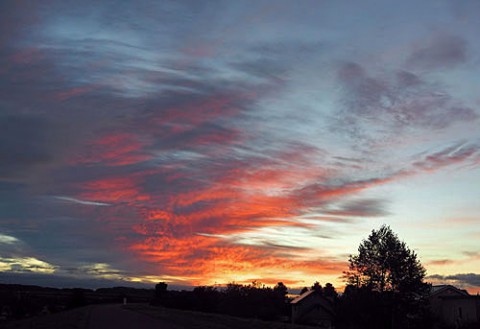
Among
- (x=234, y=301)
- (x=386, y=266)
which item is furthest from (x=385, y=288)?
(x=234, y=301)

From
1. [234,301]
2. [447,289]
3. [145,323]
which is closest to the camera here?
[145,323]

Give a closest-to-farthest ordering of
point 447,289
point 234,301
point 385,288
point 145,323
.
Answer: point 145,323 < point 385,288 < point 447,289 < point 234,301

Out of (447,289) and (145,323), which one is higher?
(447,289)

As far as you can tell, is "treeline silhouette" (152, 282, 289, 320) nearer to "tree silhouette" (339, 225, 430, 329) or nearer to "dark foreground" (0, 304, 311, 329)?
"tree silhouette" (339, 225, 430, 329)

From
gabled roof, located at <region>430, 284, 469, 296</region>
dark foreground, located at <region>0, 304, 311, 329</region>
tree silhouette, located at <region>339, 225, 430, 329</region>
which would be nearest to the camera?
dark foreground, located at <region>0, 304, 311, 329</region>

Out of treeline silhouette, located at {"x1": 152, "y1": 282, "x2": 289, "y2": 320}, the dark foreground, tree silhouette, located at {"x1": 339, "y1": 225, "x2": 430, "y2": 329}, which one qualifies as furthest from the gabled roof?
the dark foreground

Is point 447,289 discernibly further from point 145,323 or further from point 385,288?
point 145,323

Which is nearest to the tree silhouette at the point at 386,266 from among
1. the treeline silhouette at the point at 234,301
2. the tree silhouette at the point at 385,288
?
the tree silhouette at the point at 385,288

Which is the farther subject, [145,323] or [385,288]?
[385,288]

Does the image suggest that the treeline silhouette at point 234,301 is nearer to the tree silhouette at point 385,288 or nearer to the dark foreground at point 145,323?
the tree silhouette at point 385,288

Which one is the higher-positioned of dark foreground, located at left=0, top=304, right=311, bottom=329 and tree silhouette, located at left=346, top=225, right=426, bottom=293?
tree silhouette, located at left=346, top=225, right=426, bottom=293

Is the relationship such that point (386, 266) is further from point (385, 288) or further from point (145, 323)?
point (145, 323)

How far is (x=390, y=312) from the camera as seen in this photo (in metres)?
59.7

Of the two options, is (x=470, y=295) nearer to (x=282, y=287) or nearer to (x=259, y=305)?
(x=259, y=305)
